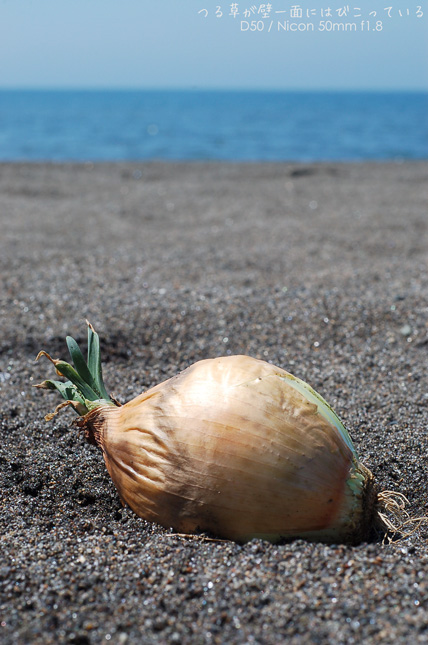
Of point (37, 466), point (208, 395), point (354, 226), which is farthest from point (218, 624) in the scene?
point (354, 226)

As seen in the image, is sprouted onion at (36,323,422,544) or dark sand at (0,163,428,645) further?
sprouted onion at (36,323,422,544)

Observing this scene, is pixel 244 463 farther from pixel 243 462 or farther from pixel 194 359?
pixel 194 359

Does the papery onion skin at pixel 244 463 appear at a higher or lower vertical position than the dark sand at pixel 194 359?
higher

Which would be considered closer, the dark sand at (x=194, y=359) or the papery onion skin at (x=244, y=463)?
the dark sand at (x=194, y=359)

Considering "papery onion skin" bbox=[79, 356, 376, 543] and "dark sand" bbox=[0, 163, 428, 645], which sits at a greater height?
"papery onion skin" bbox=[79, 356, 376, 543]

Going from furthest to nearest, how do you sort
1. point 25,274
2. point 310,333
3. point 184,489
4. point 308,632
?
point 25,274 → point 310,333 → point 184,489 → point 308,632

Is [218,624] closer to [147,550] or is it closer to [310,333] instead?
[147,550]
